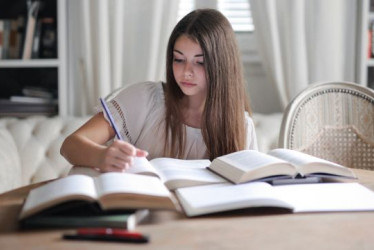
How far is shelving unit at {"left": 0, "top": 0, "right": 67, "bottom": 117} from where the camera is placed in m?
2.62

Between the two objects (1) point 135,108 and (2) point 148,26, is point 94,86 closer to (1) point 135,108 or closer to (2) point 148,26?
(2) point 148,26

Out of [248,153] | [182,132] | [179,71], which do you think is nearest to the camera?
[248,153]

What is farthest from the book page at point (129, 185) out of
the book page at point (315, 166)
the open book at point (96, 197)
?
the book page at point (315, 166)

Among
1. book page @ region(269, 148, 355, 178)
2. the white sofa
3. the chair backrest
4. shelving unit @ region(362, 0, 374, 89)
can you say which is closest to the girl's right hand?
book page @ region(269, 148, 355, 178)

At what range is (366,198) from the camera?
1.12 metres

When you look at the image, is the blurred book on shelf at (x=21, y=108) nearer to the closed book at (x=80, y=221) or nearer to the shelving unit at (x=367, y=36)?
the shelving unit at (x=367, y=36)

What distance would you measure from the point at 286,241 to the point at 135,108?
39.6 inches

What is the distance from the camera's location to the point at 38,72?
285 cm

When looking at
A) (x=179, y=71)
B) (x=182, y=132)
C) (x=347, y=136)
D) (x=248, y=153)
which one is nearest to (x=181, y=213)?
(x=248, y=153)

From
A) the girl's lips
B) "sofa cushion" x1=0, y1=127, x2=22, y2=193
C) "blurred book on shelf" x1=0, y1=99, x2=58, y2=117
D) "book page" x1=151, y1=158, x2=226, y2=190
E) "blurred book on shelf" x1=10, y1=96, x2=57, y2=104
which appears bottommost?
"sofa cushion" x1=0, y1=127, x2=22, y2=193

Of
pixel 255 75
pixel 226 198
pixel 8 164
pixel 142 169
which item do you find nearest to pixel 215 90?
pixel 142 169

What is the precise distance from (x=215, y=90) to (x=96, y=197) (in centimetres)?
84

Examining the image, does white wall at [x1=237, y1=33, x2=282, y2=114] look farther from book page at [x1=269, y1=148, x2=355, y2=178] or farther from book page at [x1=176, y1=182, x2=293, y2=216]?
book page at [x1=176, y1=182, x2=293, y2=216]

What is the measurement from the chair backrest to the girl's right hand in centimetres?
99
